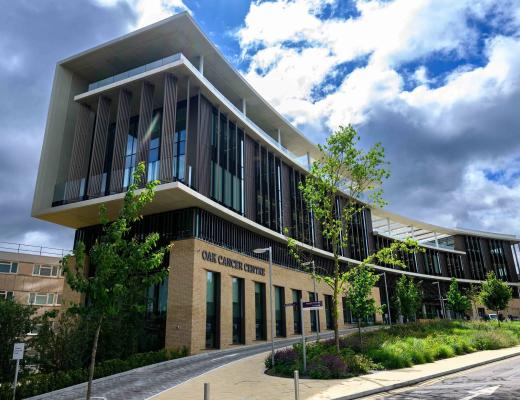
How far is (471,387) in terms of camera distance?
12.6m

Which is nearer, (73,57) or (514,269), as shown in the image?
(73,57)

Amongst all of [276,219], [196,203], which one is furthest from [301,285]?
[196,203]

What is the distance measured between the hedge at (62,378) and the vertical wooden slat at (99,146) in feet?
45.2

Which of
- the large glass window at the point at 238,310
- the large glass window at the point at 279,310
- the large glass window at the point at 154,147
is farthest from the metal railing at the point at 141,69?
the large glass window at the point at 279,310

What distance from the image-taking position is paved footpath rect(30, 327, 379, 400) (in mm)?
14344

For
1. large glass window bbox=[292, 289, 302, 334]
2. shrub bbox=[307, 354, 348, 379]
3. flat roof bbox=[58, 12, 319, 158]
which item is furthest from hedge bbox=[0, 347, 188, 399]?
flat roof bbox=[58, 12, 319, 158]

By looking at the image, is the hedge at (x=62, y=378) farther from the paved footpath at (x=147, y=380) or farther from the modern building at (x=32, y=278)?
the modern building at (x=32, y=278)

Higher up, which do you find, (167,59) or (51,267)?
(167,59)

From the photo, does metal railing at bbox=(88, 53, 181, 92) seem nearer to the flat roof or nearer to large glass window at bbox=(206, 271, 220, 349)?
the flat roof

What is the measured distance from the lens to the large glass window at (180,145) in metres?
28.5

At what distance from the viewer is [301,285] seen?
4166 centimetres

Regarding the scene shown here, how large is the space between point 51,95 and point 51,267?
26.8 m

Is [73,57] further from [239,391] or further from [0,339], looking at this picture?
[239,391]

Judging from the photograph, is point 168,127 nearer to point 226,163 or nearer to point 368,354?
point 226,163
